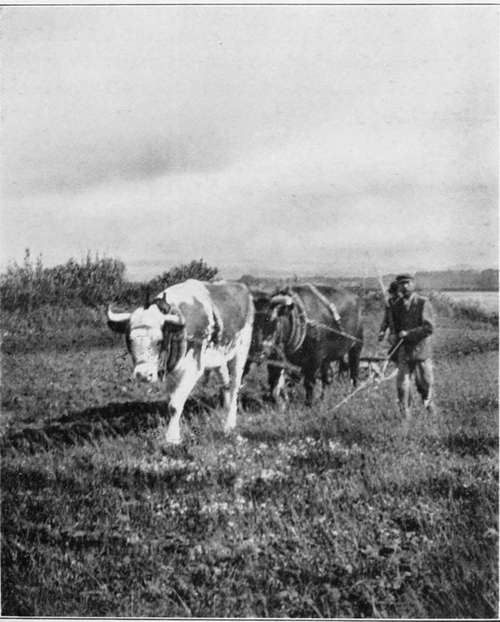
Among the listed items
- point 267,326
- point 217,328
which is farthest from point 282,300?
point 217,328

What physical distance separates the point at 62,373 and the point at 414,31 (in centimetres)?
322

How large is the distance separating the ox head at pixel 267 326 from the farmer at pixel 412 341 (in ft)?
2.44

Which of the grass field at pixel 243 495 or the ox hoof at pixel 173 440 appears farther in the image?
the ox hoof at pixel 173 440

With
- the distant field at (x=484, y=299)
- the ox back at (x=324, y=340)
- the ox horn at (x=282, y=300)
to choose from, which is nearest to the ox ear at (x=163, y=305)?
the ox horn at (x=282, y=300)

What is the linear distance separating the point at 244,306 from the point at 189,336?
0.43 m

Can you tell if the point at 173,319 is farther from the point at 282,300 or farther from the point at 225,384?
the point at 282,300

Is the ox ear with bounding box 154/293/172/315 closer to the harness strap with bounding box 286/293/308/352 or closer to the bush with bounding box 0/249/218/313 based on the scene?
the bush with bounding box 0/249/218/313

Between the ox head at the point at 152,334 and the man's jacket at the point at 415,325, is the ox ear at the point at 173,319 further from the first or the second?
the man's jacket at the point at 415,325

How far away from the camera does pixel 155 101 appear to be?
517cm

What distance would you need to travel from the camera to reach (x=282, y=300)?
17.2 ft

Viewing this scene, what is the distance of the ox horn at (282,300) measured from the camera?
17.1 feet

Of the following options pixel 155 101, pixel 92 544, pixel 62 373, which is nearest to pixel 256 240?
pixel 155 101

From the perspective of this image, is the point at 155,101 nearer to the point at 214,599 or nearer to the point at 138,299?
the point at 138,299

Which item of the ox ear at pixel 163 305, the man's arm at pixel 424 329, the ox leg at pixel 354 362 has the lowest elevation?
the ox leg at pixel 354 362
